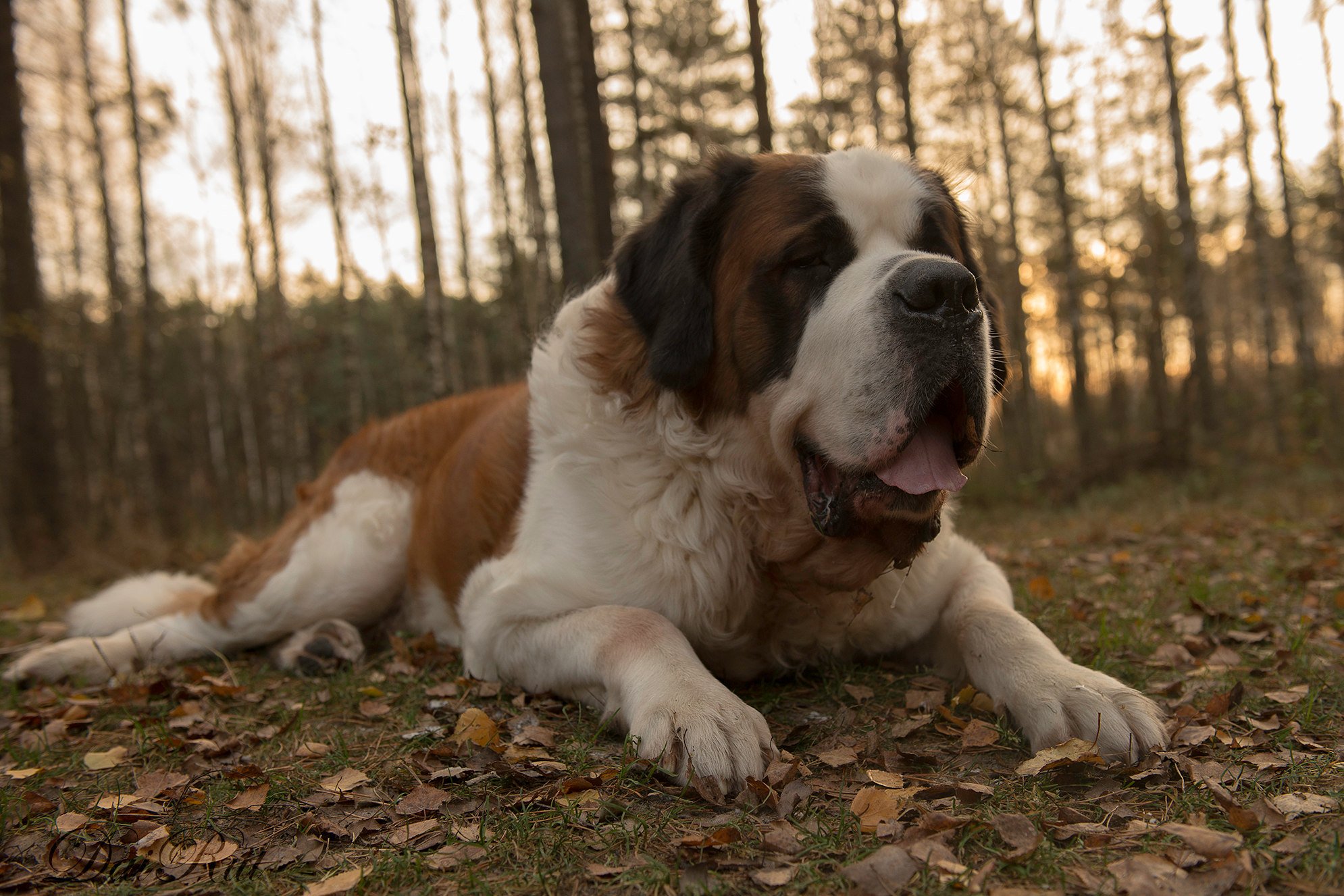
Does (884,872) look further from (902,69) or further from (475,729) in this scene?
(902,69)

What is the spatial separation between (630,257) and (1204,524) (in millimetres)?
4771

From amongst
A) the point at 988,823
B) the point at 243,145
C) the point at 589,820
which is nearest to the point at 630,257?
the point at 589,820

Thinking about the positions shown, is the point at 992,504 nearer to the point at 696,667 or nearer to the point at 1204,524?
the point at 1204,524

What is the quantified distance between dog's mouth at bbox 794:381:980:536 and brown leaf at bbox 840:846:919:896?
877 mm

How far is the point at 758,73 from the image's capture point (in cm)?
815

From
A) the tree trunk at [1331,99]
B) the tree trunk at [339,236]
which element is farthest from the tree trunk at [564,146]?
the tree trunk at [1331,99]

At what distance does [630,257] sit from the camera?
2.57 meters

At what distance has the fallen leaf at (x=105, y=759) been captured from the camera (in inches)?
86.8

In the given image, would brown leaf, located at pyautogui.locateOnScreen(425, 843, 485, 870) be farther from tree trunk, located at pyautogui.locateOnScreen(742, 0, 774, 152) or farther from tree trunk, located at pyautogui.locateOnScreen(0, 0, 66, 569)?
tree trunk, located at pyautogui.locateOnScreen(0, 0, 66, 569)

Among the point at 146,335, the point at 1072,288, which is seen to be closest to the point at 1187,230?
the point at 1072,288

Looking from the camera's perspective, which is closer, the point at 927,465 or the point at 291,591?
the point at 927,465

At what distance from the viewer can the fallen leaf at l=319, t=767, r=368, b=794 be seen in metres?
1.92

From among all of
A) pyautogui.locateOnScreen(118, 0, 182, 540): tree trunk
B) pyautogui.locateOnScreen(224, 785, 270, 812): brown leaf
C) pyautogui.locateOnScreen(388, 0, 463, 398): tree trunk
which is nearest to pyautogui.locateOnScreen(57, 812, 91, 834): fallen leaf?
pyautogui.locateOnScreen(224, 785, 270, 812): brown leaf

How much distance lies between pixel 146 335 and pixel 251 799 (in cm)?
A: 1394
